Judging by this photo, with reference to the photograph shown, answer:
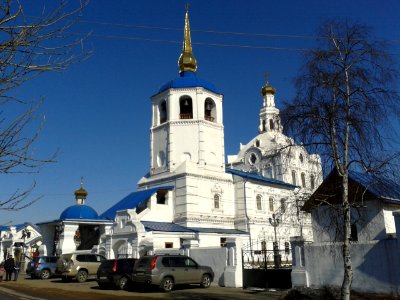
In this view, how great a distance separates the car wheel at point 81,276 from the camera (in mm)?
22312

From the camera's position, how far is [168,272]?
17062 mm

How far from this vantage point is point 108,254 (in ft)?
97.8

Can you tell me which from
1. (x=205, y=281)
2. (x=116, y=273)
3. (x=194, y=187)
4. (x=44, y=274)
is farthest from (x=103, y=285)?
(x=194, y=187)

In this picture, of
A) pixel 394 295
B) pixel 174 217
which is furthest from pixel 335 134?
pixel 174 217

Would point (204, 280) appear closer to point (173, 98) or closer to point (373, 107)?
point (373, 107)

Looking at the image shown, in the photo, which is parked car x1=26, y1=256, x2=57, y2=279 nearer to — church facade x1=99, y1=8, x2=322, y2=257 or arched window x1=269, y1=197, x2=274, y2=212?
A: church facade x1=99, y1=8, x2=322, y2=257

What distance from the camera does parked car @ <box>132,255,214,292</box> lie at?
55.1 feet

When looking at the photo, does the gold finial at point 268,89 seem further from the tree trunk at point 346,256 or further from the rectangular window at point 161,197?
the tree trunk at point 346,256

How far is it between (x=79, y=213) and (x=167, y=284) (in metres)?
19.3

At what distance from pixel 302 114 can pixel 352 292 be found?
6.48 m

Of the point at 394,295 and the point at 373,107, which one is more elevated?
the point at 373,107

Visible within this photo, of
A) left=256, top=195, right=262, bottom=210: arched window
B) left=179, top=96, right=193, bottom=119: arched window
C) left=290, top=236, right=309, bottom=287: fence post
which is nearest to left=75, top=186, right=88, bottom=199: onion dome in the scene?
left=179, top=96, right=193, bottom=119: arched window

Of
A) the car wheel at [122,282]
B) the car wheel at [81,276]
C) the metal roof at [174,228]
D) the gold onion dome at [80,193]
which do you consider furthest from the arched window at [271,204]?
the car wheel at [122,282]

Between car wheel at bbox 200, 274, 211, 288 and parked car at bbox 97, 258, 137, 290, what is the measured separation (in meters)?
3.14
